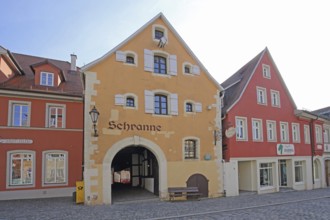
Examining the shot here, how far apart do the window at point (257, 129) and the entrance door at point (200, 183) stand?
555 cm

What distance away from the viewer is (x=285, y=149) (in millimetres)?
23609

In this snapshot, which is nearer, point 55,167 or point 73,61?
point 55,167

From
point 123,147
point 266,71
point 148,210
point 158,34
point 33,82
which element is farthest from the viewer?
point 266,71

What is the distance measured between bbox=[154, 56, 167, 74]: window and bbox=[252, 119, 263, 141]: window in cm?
792

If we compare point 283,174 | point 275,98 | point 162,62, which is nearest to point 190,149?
point 162,62

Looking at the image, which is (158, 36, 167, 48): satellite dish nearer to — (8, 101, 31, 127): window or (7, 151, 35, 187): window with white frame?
(8, 101, 31, 127): window

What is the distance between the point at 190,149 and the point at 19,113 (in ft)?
33.1

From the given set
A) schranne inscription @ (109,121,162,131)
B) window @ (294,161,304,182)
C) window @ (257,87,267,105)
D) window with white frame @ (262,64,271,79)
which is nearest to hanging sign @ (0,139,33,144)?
schranne inscription @ (109,121,162,131)

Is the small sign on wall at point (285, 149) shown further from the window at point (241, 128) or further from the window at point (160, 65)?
the window at point (160, 65)

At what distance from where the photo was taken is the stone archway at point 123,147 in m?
15.4

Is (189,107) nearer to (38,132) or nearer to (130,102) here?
(130,102)

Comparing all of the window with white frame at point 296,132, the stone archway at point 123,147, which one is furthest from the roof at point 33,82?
the window with white frame at point 296,132

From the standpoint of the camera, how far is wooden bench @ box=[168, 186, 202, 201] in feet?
55.4

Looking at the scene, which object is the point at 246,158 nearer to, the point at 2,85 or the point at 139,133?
the point at 139,133
